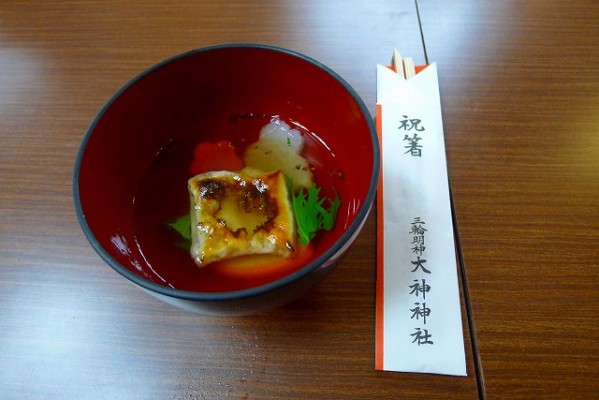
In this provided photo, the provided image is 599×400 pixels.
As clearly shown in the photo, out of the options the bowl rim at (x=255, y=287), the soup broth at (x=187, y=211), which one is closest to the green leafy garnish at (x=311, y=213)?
the soup broth at (x=187, y=211)

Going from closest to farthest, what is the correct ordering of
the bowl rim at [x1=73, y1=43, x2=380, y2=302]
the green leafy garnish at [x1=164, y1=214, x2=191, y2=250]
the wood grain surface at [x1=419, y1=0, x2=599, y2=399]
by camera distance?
the bowl rim at [x1=73, y1=43, x2=380, y2=302], the wood grain surface at [x1=419, y1=0, x2=599, y2=399], the green leafy garnish at [x1=164, y1=214, x2=191, y2=250]

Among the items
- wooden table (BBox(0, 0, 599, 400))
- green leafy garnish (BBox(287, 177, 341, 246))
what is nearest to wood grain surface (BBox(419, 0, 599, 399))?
wooden table (BBox(0, 0, 599, 400))

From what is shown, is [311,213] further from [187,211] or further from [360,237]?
[187,211]

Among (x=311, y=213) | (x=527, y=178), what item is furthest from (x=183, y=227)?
(x=527, y=178)

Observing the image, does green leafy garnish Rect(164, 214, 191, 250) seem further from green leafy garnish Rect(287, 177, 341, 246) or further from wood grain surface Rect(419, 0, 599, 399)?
wood grain surface Rect(419, 0, 599, 399)

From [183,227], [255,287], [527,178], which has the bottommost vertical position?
[255,287]

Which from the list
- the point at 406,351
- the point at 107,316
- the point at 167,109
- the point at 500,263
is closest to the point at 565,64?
the point at 500,263

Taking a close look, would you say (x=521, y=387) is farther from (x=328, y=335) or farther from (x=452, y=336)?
(x=328, y=335)

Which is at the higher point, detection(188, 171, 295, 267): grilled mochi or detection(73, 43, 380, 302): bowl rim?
detection(188, 171, 295, 267): grilled mochi
